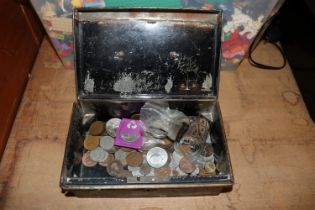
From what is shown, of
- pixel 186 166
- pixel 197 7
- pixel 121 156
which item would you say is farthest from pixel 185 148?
pixel 197 7

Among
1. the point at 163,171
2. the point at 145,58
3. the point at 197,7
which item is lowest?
the point at 163,171

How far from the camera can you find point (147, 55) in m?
0.69

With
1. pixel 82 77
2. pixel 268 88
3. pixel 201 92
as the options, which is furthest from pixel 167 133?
pixel 268 88

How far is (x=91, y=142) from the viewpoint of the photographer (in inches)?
27.0

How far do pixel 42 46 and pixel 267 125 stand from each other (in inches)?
27.1

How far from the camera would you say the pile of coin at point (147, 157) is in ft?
2.15

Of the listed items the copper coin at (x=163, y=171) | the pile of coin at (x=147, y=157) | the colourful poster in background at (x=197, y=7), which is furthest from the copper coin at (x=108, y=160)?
the colourful poster in background at (x=197, y=7)

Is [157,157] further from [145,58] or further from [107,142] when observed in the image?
[145,58]

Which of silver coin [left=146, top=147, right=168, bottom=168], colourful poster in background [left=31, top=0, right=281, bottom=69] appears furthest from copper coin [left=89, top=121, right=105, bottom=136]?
colourful poster in background [left=31, top=0, right=281, bottom=69]

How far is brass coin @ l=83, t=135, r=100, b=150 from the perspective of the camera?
Result: 68 centimetres

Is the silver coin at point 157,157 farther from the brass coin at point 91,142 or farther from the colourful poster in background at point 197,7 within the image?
the colourful poster in background at point 197,7

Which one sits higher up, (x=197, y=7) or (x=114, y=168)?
(x=197, y=7)

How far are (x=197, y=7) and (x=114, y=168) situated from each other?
0.41 meters

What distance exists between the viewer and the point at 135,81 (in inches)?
27.3
